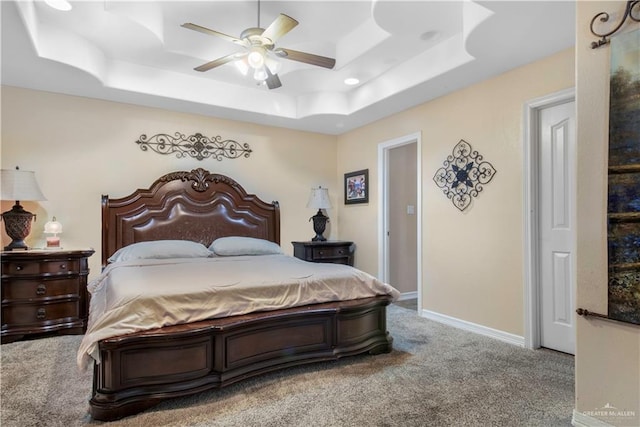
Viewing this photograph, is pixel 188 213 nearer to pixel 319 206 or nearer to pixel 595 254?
pixel 319 206

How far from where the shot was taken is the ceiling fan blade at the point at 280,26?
87.2 inches

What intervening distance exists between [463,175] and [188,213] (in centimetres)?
311

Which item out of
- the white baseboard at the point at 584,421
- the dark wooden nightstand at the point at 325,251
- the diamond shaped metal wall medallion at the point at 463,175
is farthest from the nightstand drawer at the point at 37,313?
the white baseboard at the point at 584,421

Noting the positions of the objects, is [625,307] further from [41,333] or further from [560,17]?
[41,333]

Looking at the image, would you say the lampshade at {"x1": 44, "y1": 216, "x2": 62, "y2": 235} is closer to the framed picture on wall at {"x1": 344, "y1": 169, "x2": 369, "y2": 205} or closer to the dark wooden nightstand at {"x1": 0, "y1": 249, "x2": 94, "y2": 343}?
the dark wooden nightstand at {"x1": 0, "y1": 249, "x2": 94, "y2": 343}

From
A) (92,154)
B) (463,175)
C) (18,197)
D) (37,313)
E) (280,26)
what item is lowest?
(37,313)

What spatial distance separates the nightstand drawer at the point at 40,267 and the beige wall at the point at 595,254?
4013 mm

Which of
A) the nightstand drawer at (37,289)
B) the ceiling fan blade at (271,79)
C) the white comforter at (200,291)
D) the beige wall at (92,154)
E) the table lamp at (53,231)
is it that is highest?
the ceiling fan blade at (271,79)

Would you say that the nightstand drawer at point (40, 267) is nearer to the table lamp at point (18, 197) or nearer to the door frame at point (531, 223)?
the table lamp at point (18, 197)

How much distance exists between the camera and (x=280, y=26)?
2.31 m

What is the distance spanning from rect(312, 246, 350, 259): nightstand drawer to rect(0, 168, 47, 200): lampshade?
9.74 feet

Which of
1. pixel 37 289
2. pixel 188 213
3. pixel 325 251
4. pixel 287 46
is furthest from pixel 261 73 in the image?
pixel 37 289

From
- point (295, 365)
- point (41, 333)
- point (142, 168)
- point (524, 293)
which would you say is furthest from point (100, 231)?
point (524, 293)

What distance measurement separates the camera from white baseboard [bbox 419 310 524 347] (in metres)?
3.07
